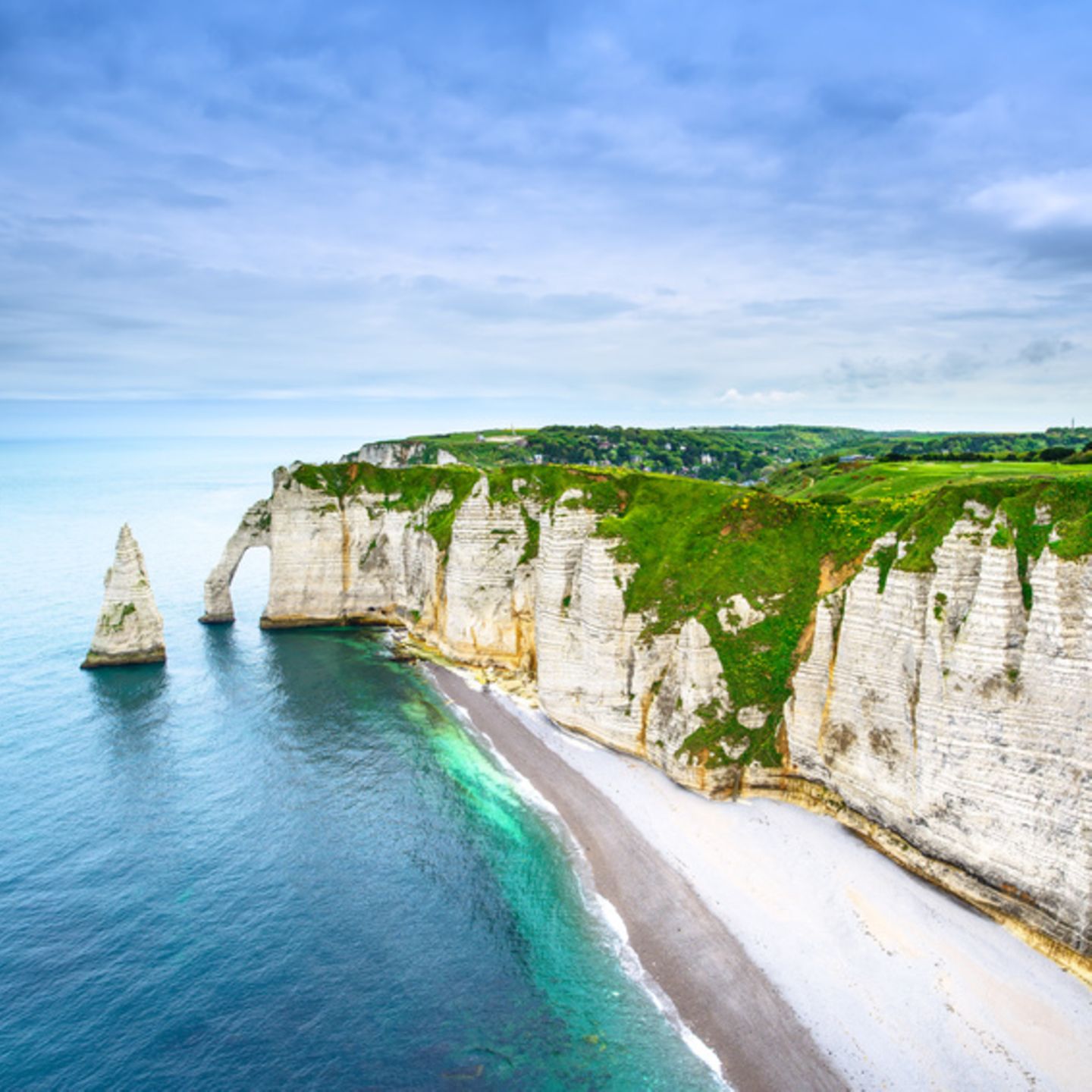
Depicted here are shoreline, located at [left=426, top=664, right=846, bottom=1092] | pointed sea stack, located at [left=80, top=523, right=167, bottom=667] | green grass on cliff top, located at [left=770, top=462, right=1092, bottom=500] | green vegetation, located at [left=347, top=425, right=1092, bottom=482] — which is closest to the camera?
shoreline, located at [left=426, top=664, right=846, bottom=1092]

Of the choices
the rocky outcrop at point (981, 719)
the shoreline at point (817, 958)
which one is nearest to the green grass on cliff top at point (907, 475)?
the rocky outcrop at point (981, 719)

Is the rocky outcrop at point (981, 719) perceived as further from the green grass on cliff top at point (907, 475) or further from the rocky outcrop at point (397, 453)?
the rocky outcrop at point (397, 453)

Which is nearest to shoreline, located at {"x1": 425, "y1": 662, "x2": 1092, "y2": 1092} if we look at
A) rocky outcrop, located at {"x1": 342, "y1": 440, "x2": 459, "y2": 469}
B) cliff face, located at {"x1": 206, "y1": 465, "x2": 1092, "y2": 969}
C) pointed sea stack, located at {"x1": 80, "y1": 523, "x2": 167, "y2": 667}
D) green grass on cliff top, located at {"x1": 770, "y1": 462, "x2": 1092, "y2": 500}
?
cliff face, located at {"x1": 206, "y1": 465, "x2": 1092, "y2": 969}

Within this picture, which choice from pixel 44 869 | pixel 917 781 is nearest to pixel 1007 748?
pixel 917 781

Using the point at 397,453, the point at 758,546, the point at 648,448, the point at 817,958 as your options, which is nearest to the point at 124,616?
the point at 758,546

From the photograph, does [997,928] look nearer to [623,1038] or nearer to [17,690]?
[623,1038]

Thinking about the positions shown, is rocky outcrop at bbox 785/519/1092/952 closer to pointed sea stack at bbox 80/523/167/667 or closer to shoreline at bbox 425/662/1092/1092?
shoreline at bbox 425/662/1092/1092
